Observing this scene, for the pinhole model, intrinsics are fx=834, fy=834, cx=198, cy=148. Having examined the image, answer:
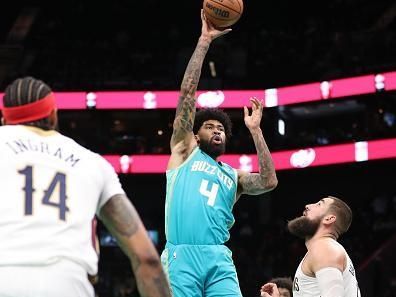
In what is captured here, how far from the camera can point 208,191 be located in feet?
17.6

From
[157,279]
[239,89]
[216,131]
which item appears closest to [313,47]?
[239,89]

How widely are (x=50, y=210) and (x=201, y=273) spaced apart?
2.58 meters

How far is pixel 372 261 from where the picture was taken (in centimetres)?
1459

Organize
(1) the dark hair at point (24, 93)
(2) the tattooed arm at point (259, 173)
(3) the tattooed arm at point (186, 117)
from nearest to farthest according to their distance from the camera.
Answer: (1) the dark hair at point (24, 93)
(3) the tattooed arm at point (186, 117)
(2) the tattooed arm at point (259, 173)

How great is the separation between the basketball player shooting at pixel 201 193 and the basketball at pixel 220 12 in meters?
0.20

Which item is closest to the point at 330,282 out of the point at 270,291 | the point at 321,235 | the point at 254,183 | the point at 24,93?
the point at 321,235

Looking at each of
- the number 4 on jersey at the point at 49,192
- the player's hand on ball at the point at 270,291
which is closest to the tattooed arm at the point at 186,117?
the player's hand on ball at the point at 270,291

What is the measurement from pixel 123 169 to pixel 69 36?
5308 millimetres

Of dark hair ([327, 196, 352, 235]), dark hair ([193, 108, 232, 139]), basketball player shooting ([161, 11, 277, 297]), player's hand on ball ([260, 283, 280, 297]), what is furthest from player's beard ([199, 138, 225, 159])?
player's hand on ball ([260, 283, 280, 297])

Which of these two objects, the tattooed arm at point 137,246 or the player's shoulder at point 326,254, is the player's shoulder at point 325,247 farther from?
the tattooed arm at point 137,246

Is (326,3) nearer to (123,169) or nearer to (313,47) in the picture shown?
(313,47)

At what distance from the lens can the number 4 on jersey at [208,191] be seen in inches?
210

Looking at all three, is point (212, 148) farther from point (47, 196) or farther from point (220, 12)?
point (47, 196)

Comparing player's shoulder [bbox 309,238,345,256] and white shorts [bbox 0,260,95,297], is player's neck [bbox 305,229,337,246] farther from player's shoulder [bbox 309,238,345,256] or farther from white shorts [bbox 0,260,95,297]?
white shorts [bbox 0,260,95,297]
